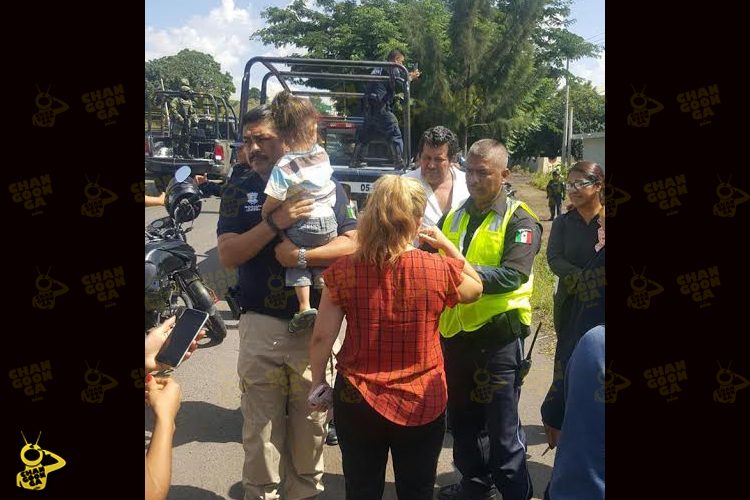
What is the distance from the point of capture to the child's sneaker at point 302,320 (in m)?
2.79

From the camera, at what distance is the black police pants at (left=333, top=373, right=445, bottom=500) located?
2363 millimetres

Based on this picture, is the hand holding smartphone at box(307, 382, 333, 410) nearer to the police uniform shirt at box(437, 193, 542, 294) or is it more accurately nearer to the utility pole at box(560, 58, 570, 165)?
the police uniform shirt at box(437, 193, 542, 294)

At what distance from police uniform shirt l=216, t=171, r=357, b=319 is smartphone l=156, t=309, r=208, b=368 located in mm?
818

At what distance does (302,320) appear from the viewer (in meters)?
2.80

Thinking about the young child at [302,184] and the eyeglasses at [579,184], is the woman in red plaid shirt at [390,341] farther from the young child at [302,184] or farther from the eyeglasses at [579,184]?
the eyeglasses at [579,184]

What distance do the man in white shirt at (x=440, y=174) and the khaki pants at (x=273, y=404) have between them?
113cm

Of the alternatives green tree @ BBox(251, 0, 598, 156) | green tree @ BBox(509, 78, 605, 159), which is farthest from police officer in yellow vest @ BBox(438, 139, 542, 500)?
green tree @ BBox(509, 78, 605, 159)

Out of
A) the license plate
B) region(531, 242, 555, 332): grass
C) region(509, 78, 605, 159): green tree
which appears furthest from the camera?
region(509, 78, 605, 159): green tree

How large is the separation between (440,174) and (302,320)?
1311 mm

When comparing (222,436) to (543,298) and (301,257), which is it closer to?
(301,257)

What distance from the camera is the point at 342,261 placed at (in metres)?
→ 2.36

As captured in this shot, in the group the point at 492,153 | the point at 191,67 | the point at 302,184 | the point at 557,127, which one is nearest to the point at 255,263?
the point at 302,184

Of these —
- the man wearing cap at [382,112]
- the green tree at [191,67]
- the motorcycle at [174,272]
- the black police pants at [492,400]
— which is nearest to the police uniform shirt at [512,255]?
the black police pants at [492,400]
